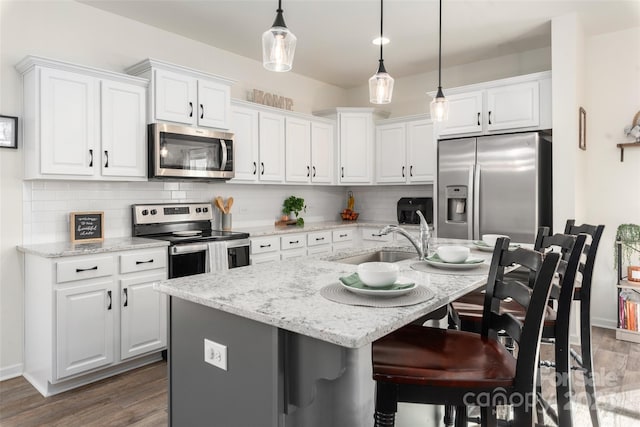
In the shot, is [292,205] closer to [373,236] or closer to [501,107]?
[373,236]

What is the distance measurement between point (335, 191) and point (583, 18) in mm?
3259

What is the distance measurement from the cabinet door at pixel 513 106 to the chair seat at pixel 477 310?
2295 mm

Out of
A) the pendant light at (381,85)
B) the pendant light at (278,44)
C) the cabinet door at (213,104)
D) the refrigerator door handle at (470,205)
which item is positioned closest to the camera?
the pendant light at (278,44)

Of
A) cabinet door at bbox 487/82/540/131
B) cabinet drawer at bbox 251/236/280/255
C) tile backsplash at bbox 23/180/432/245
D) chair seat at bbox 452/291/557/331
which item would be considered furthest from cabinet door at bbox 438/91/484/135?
chair seat at bbox 452/291/557/331

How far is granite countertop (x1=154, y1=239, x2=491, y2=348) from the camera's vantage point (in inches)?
42.4

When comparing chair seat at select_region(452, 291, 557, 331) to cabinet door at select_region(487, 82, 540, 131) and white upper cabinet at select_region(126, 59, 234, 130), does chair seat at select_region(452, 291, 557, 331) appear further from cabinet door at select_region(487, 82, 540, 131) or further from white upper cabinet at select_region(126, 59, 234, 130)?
white upper cabinet at select_region(126, 59, 234, 130)

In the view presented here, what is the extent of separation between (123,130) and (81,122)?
0.98 feet

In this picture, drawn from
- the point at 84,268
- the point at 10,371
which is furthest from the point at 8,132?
the point at 10,371

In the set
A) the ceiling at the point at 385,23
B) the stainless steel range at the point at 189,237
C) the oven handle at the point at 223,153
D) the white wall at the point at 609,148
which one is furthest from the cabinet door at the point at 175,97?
the white wall at the point at 609,148

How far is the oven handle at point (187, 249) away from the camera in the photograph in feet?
10.5

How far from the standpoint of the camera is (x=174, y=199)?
153 inches

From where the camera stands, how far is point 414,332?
151 cm

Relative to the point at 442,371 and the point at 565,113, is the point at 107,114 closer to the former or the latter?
the point at 442,371

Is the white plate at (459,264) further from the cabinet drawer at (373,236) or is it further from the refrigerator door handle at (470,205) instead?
the cabinet drawer at (373,236)
